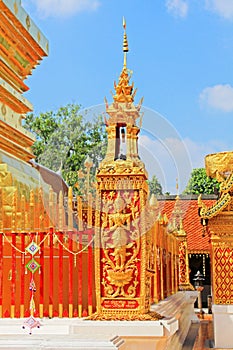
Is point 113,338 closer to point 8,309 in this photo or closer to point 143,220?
point 143,220

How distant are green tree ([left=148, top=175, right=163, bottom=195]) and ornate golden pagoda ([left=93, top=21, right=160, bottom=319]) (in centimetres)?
8

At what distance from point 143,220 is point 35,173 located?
20.6 ft

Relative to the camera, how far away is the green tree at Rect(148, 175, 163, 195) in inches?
196

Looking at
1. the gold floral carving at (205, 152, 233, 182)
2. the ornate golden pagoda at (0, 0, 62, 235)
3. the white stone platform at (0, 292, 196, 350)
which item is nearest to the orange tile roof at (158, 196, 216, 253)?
the ornate golden pagoda at (0, 0, 62, 235)

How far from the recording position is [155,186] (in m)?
5.12

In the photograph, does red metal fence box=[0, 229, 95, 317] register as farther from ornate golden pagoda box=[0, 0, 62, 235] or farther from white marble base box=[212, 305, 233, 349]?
white marble base box=[212, 305, 233, 349]

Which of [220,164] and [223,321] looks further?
[220,164]

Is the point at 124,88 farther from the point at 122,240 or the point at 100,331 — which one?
the point at 100,331

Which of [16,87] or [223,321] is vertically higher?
[16,87]

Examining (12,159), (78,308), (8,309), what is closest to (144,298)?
(78,308)

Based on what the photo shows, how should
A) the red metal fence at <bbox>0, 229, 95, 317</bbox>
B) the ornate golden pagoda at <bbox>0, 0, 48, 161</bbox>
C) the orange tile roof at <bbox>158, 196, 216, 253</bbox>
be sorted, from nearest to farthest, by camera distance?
the red metal fence at <bbox>0, 229, 95, 317</bbox>
the ornate golden pagoda at <bbox>0, 0, 48, 161</bbox>
the orange tile roof at <bbox>158, 196, 216, 253</bbox>

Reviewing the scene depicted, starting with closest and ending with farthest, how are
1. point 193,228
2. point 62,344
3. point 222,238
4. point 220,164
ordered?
point 62,344
point 222,238
point 220,164
point 193,228

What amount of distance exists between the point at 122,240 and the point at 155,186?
1.96 feet

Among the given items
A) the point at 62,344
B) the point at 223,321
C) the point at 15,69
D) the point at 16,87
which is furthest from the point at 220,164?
the point at 62,344
